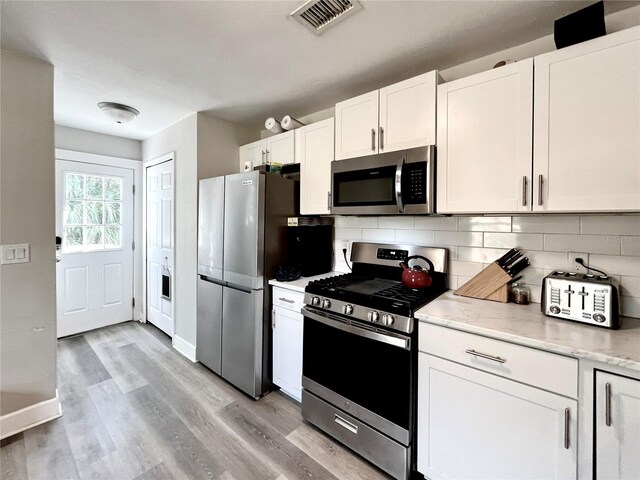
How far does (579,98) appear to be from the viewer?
50.8 inches

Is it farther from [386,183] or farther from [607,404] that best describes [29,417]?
[607,404]

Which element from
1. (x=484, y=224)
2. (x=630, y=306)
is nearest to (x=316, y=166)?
(x=484, y=224)

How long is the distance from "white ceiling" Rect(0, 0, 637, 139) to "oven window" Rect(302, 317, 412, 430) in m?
1.77

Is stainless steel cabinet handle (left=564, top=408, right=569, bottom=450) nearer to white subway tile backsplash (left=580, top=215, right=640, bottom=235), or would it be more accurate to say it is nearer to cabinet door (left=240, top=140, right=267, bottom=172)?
white subway tile backsplash (left=580, top=215, right=640, bottom=235)

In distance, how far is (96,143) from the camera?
3559mm

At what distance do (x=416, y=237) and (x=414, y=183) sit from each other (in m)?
0.53

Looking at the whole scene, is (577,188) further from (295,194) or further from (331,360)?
(295,194)

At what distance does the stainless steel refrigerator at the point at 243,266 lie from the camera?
2.24 metres

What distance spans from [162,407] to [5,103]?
2.34 m

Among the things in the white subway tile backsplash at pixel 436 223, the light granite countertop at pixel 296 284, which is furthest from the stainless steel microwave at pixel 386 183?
the light granite countertop at pixel 296 284

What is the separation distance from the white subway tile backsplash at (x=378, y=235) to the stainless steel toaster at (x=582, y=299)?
3.42ft

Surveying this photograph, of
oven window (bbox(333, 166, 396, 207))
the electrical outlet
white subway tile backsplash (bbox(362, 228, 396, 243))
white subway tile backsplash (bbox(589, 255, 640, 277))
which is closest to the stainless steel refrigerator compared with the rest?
oven window (bbox(333, 166, 396, 207))

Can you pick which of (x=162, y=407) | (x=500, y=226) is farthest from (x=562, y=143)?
(x=162, y=407)

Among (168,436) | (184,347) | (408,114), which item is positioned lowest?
(168,436)
